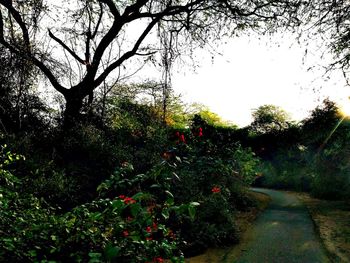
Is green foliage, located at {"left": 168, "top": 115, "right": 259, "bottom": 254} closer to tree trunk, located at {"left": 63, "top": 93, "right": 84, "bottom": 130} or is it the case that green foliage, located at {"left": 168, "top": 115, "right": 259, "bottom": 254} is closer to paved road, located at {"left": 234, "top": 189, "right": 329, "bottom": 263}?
paved road, located at {"left": 234, "top": 189, "right": 329, "bottom": 263}

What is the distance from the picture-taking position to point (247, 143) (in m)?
25.6

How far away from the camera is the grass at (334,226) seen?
6.38 m

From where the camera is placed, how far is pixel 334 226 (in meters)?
8.66

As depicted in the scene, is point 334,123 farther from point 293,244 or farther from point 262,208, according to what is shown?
point 293,244

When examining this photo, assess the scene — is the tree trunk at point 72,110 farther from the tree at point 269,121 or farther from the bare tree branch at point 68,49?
the tree at point 269,121

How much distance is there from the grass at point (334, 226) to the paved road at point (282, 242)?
191mm

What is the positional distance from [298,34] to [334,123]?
7665 millimetres

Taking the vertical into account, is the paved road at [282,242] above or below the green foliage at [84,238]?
below

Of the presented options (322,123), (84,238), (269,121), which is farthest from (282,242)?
(269,121)

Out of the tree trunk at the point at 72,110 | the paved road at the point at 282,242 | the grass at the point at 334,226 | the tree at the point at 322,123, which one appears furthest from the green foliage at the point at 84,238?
the tree at the point at 322,123

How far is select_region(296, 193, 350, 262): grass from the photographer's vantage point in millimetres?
6375

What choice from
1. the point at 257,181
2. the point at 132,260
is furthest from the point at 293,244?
the point at 257,181

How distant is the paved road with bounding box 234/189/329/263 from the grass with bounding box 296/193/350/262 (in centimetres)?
19

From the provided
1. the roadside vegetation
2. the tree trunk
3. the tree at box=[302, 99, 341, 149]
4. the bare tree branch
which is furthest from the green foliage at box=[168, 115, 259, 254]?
the tree at box=[302, 99, 341, 149]
